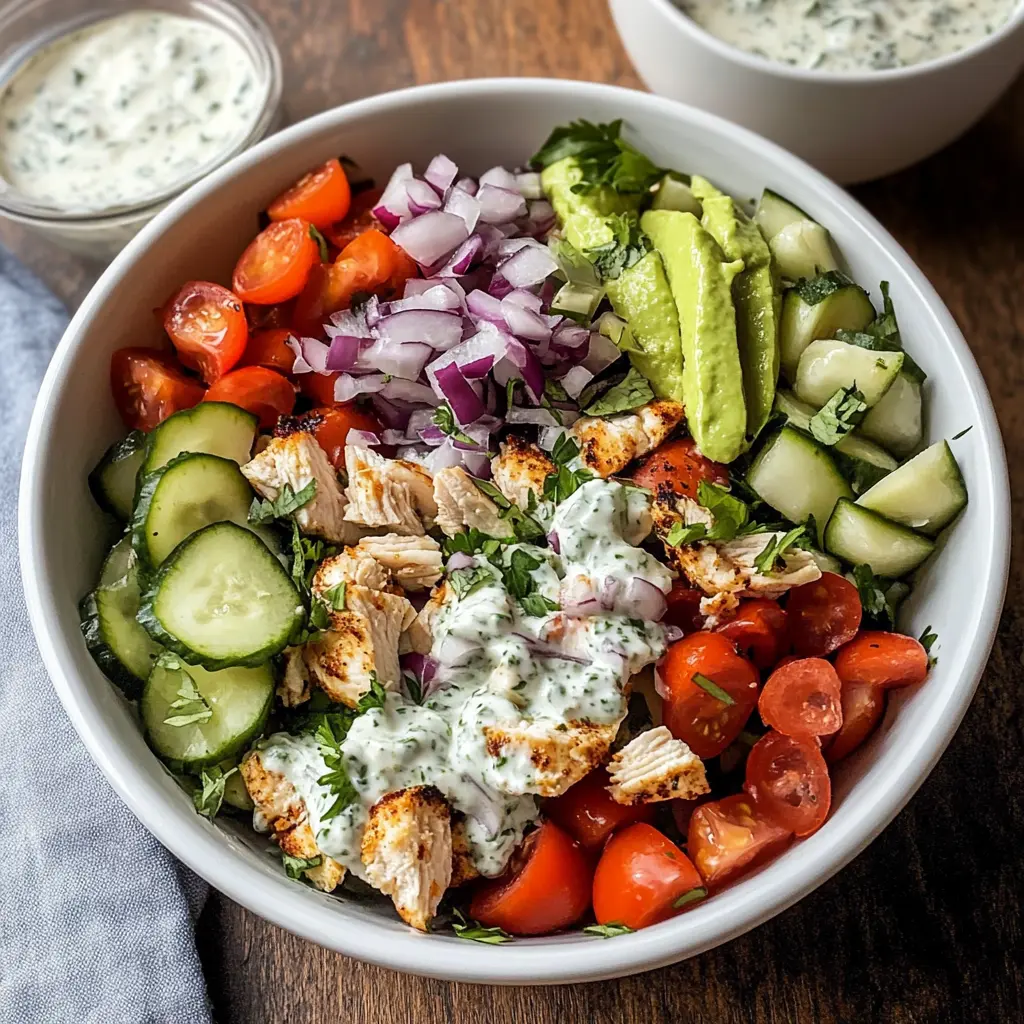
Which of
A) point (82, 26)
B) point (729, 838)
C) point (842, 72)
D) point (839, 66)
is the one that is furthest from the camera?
point (82, 26)

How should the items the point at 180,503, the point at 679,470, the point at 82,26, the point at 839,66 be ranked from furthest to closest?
the point at 82,26 < the point at 839,66 < the point at 679,470 < the point at 180,503

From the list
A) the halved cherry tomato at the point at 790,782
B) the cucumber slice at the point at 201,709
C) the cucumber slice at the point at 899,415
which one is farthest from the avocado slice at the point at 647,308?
the cucumber slice at the point at 201,709

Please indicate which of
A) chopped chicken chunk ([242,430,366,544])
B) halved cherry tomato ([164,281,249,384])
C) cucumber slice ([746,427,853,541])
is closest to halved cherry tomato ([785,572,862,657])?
cucumber slice ([746,427,853,541])

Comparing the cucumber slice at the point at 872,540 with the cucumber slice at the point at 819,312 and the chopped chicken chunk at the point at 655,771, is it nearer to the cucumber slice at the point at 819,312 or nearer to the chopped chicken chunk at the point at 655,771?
the cucumber slice at the point at 819,312

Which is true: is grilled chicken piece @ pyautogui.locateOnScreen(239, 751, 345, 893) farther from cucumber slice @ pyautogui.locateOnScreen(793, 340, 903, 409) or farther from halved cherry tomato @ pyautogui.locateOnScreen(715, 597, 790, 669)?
cucumber slice @ pyautogui.locateOnScreen(793, 340, 903, 409)

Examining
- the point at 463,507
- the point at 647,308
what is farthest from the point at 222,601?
the point at 647,308

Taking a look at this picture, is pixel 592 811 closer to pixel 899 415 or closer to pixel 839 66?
pixel 899 415
